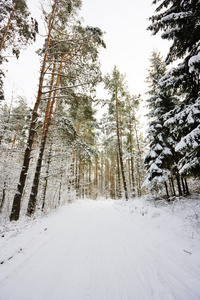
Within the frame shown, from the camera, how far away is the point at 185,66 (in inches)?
200

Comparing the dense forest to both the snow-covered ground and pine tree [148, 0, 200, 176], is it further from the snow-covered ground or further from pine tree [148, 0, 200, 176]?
the snow-covered ground

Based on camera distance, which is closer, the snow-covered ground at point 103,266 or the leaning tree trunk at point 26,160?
the snow-covered ground at point 103,266

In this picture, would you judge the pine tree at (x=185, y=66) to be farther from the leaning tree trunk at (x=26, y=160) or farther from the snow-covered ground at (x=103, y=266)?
the leaning tree trunk at (x=26, y=160)

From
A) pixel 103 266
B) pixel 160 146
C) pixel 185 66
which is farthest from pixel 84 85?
pixel 103 266

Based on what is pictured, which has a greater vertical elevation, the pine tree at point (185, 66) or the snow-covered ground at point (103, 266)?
the pine tree at point (185, 66)

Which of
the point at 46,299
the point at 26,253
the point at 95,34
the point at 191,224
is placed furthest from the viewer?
the point at 95,34

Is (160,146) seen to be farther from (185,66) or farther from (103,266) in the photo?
(103,266)

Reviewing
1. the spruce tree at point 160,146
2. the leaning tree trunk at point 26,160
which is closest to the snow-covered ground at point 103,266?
the leaning tree trunk at point 26,160

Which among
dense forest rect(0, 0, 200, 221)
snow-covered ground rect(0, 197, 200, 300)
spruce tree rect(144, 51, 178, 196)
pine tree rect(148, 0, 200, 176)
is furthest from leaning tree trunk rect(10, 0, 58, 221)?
spruce tree rect(144, 51, 178, 196)

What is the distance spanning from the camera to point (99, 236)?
370 cm

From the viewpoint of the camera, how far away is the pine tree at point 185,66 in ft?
14.0

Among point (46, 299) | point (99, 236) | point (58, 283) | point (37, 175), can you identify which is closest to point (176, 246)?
point (99, 236)

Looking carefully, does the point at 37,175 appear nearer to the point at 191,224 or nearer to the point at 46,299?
the point at 46,299

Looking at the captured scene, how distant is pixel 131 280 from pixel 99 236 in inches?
76.5
